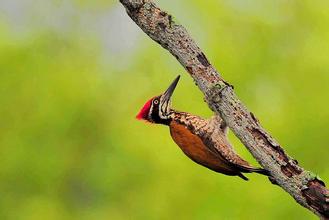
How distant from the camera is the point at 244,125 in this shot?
5.09 ft

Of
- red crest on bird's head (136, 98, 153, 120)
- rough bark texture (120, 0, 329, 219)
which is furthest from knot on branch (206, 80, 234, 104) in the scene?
red crest on bird's head (136, 98, 153, 120)

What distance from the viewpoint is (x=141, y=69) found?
224 inches

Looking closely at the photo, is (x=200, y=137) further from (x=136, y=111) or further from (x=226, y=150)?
(x=136, y=111)

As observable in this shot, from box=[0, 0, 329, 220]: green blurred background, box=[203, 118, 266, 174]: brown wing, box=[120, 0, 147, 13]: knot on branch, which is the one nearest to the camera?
box=[203, 118, 266, 174]: brown wing

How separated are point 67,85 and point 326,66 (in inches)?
69.2

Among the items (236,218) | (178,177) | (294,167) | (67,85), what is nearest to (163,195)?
(178,177)

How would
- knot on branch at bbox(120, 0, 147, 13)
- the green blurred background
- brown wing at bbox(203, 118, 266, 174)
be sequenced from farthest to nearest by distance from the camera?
the green blurred background → knot on branch at bbox(120, 0, 147, 13) → brown wing at bbox(203, 118, 266, 174)

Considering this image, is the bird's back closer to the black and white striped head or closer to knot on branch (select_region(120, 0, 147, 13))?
the black and white striped head

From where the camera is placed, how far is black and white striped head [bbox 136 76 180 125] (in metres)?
1.57

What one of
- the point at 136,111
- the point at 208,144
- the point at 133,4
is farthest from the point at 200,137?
the point at 136,111

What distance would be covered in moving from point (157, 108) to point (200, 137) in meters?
0.10

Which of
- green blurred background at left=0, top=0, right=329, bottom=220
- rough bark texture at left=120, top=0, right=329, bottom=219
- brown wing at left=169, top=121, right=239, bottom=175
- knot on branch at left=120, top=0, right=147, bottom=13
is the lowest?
brown wing at left=169, top=121, right=239, bottom=175

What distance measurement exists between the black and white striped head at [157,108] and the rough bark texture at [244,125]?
5 centimetres

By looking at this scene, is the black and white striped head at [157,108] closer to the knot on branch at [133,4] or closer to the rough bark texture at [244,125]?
the rough bark texture at [244,125]
